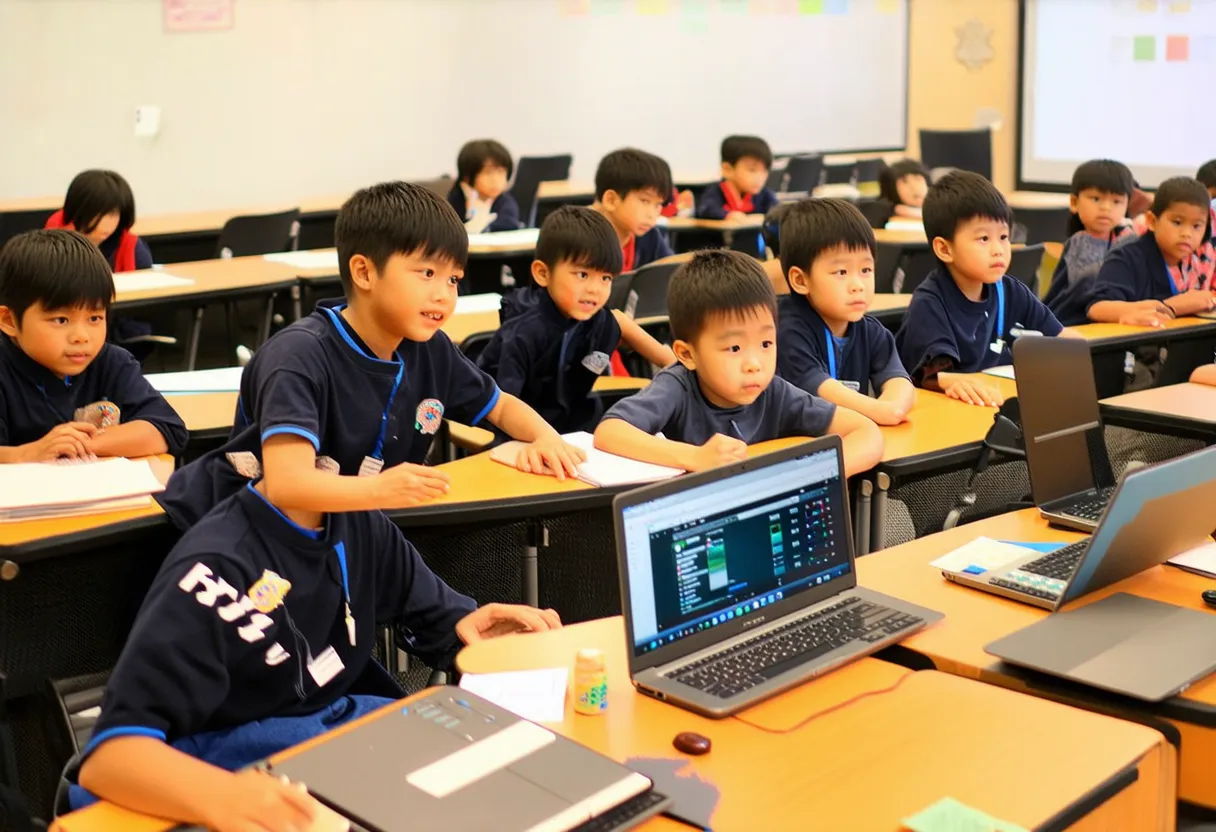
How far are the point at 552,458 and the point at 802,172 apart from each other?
6049 millimetres

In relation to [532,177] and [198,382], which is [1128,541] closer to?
[198,382]

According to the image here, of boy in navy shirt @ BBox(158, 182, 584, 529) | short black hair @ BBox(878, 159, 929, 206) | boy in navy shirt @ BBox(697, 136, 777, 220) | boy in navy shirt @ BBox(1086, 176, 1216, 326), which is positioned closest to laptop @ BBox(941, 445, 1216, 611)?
boy in navy shirt @ BBox(158, 182, 584, 529)

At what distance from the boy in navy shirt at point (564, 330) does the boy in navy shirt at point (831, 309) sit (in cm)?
50

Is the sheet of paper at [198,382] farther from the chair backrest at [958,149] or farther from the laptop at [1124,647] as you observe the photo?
the chair backrest at [958,149]

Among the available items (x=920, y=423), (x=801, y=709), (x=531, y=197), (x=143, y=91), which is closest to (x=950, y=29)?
(x=531, y=197)

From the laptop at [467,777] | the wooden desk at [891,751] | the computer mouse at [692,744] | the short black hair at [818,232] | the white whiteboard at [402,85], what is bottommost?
the wooden desk at [891,751]

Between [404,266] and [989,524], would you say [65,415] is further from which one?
[989,524]

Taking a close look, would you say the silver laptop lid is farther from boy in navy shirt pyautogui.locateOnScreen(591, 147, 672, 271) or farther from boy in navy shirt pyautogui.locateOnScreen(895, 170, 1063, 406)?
boy in navy shirt pyautogui.locateOnScreen(591, 147, 672, 271)

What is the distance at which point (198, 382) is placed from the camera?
3.41m

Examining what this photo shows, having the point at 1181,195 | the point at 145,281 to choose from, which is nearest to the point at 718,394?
the point at 1181,195

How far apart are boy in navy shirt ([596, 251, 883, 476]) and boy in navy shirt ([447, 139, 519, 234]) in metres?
3.86

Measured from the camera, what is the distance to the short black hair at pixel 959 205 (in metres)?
3.55

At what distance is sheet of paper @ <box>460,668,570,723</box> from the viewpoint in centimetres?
158

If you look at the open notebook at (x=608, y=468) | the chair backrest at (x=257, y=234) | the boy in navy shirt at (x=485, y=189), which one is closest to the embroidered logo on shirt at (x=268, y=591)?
the open notebook at (x=608, y=468)
